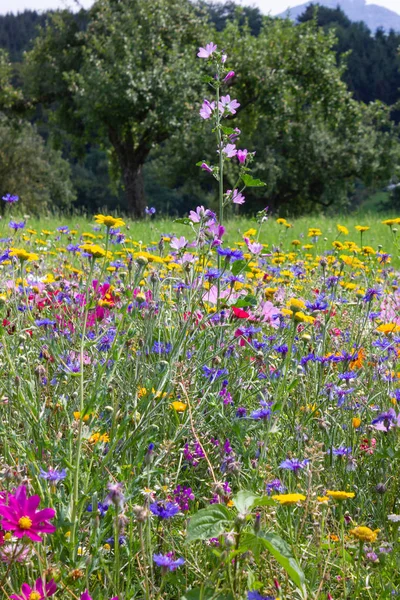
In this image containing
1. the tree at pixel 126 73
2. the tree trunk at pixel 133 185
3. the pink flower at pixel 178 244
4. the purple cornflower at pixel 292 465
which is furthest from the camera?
the tree trunk at pixel 133 185

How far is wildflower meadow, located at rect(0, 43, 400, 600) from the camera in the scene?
42.6 inches

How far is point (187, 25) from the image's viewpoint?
1839cm

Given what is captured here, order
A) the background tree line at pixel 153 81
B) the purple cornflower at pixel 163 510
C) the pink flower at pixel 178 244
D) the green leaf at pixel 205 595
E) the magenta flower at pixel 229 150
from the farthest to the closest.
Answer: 1. the background tree line at pixel 153 81
2. the magenta flower at pixel 229 150
3. the pink flower at pixel 178 244
4. the purple cornflower at pixel 163 510
5. the green leaf at pixel 205 595

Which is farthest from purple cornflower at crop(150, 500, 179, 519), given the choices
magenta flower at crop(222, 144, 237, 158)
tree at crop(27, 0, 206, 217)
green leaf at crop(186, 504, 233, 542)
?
tree at crop(27, 0, 206, 217)

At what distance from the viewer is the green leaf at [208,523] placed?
3.37 ft

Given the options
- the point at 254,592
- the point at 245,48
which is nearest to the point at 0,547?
the point at 254,592

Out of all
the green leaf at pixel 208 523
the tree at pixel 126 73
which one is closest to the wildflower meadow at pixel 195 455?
the green leaf at pixel 208 523

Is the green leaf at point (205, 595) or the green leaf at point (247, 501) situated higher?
the green leaf at point (247, 501)

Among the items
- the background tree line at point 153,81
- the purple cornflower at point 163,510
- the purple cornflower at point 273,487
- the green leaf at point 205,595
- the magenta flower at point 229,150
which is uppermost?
the background tree line at point 153,81

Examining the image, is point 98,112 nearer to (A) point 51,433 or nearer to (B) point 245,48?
(B) point 245,48

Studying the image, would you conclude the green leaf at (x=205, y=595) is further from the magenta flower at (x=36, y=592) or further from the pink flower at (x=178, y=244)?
the pink flower at (x=178, y=244)

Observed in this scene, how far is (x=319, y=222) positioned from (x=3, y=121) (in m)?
13.6

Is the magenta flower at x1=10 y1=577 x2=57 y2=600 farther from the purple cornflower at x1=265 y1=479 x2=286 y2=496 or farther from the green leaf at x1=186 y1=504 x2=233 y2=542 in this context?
the purple cornflower at x1=265 y1=479 x2=286 y2=496

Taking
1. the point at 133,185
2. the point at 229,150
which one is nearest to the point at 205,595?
the point at 229,150
